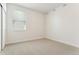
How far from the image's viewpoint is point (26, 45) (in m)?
2.34

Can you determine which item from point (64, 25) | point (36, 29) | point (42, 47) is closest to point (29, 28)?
point (36, 29)

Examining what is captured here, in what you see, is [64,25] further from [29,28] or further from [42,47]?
[29,28]

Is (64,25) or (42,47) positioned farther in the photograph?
(64,25)

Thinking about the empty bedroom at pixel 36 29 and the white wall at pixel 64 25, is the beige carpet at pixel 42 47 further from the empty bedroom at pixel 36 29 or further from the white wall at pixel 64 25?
the white wall at pixel 64 25

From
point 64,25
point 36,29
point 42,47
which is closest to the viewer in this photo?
point 36,29

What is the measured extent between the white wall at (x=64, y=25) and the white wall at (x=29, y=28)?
232mm

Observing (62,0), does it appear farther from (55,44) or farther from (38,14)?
(55,44)

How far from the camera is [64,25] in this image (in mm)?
2656

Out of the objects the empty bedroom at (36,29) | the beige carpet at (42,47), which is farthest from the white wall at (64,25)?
the beige carpet at (42,47)

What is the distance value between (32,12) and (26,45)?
1.01 m

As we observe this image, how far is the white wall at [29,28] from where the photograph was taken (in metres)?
2.09

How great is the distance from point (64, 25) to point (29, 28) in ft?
3.99

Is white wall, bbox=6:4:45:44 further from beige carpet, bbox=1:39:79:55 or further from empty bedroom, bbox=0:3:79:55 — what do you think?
beige carpet, bbox=1:39:79:55
